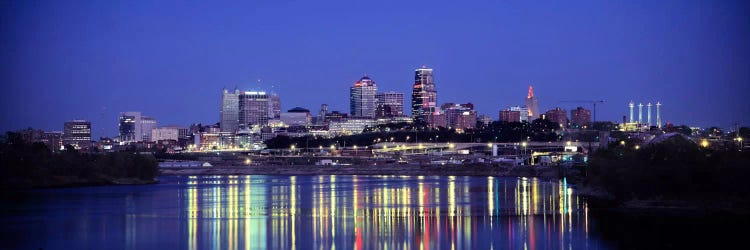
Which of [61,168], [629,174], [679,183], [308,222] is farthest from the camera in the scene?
[61,168]

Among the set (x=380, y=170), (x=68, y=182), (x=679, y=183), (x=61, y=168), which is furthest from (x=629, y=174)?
Answer: (x=380, y=170)

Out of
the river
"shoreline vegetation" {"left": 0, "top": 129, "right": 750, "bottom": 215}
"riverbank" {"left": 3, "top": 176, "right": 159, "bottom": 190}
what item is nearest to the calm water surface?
the river

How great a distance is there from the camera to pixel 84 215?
4903cm

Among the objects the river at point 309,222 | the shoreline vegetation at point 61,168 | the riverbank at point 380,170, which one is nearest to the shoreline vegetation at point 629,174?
the shoreline vegetation at point 61,168

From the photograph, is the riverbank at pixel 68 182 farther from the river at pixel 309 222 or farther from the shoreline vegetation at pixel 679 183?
the shoreline vegetation at pixel 679 183

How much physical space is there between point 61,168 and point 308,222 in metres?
56.5

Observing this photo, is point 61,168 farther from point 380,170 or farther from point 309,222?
point 309,222

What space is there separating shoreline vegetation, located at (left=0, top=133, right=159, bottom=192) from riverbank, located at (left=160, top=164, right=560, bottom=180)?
3285cm

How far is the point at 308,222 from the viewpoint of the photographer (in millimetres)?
42656

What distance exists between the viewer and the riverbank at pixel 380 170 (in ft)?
397

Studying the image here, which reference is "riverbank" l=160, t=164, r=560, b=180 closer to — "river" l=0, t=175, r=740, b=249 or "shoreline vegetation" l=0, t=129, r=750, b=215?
"shoreline vegetation" l=0, t=129, r=750, b=215

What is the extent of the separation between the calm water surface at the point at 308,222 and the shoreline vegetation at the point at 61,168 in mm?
20316

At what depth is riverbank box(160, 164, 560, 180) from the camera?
12096 centimetres

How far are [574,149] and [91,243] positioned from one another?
Result: 130 meters
